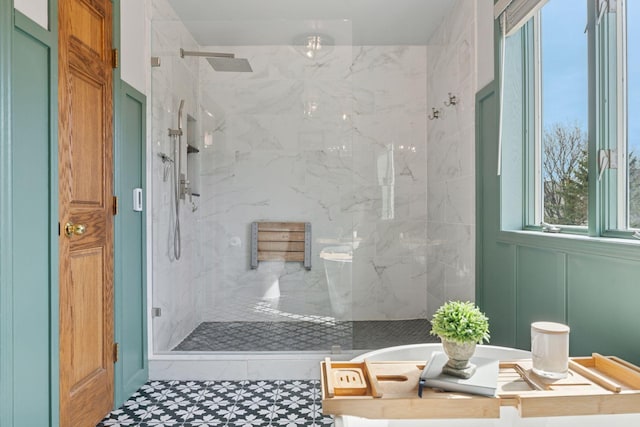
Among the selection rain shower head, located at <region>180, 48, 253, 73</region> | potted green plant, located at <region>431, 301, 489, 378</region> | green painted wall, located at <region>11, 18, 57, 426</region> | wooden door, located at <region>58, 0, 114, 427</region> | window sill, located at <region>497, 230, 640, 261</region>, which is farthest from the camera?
rain shower head, located at <region>180, 48, 253, 73</region>

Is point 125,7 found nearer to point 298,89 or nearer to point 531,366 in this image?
point 298,89

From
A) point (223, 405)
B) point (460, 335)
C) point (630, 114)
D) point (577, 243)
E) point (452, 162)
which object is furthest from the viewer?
point (452, 162)

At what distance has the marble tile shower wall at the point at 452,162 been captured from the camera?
2.94m

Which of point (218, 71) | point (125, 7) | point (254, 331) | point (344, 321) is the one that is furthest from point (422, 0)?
point (254, 331)

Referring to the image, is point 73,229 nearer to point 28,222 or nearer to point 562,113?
point 28,222

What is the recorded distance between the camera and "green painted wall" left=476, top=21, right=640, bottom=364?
1495mm

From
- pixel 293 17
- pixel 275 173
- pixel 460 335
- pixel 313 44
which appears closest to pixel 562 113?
pixel 460 335

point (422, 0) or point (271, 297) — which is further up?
point (422, 0)

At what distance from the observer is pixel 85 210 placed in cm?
205

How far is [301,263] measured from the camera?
10.8 feet

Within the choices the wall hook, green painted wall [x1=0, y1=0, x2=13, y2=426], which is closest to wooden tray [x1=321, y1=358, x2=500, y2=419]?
green painted wall [x1=0, y1=0, x2=13, y2=426]

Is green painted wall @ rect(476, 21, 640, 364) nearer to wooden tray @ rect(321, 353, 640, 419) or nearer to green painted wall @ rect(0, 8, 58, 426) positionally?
wooden tray @ rect(321, 353, 640, 419)

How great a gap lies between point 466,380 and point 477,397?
0.08 m

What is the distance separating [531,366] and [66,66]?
2.09m
